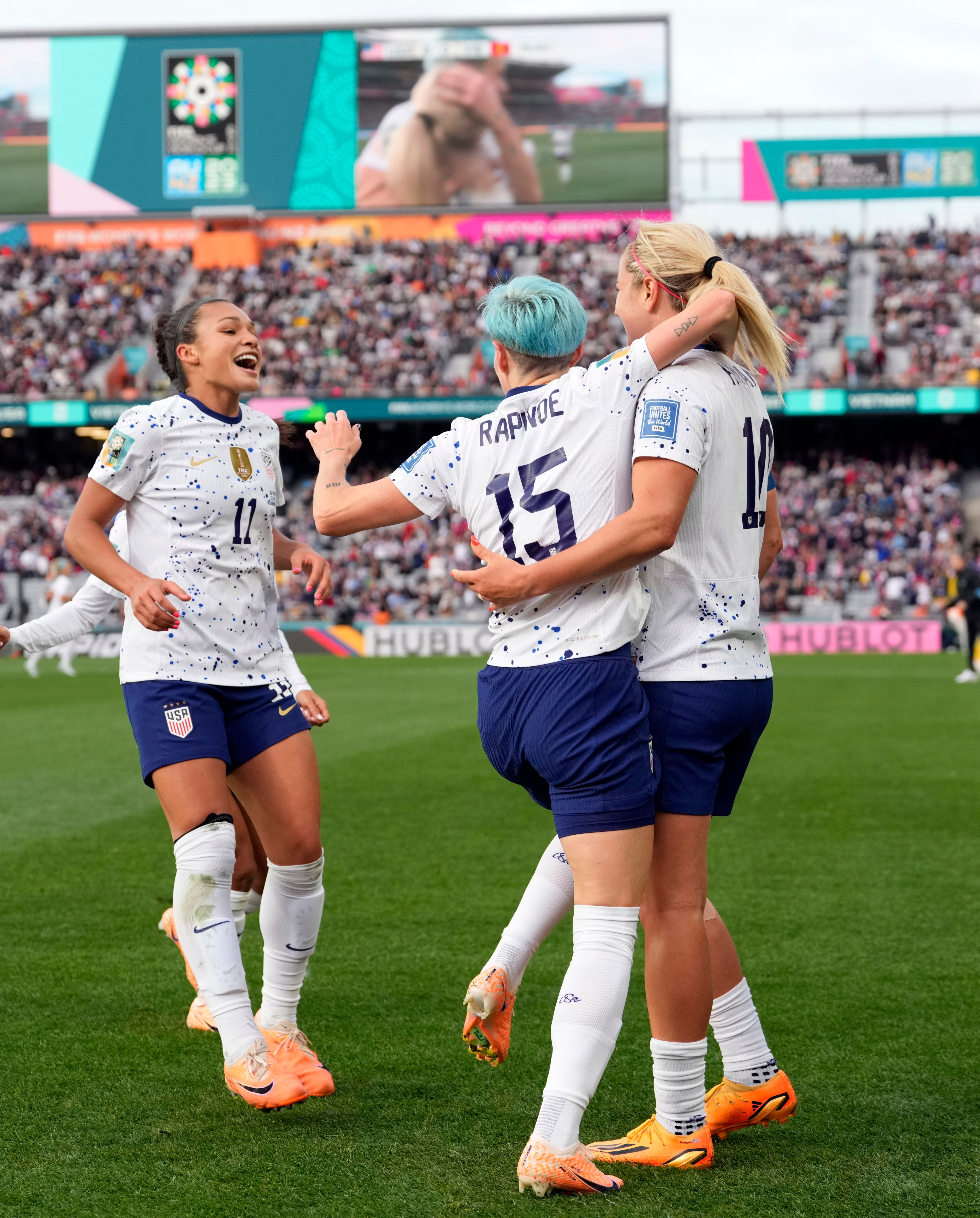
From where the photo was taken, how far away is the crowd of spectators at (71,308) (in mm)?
37969

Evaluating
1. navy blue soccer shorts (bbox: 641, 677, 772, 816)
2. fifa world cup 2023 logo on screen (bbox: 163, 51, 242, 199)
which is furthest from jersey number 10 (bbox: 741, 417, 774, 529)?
fifa world cup 2023 logo on screen (bbox: 163, 51, 242, 199)

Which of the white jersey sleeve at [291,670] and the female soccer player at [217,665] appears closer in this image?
the female soccer player at [217,665]

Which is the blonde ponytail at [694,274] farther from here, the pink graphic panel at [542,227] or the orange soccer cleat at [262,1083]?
the pink graphic panel at [542,227]

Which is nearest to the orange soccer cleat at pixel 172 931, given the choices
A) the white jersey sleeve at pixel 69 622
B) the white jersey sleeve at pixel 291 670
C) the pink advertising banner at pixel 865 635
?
the white jersey sleeve at pixel 291 670

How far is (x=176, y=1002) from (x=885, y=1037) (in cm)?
249

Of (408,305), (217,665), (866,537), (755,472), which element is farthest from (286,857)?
(408,305)

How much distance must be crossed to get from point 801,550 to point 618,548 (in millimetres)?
30497

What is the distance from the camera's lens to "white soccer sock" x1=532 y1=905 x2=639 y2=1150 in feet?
10.6

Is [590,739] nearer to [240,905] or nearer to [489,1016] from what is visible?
[489,1016]

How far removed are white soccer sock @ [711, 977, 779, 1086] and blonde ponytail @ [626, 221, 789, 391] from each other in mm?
1627

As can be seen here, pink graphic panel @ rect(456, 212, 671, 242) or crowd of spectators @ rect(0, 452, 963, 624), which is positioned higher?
pink graphic panel @ rect(456, 212, 671, 242)

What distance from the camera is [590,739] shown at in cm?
326

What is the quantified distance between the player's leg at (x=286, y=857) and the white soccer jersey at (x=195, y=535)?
0.17 meters

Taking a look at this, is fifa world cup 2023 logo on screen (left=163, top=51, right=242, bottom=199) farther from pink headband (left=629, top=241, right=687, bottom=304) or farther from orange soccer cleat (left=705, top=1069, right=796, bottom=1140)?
orange soccer cleat (left=705, top=1069, right=796, bottom=1140)
